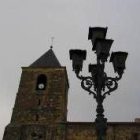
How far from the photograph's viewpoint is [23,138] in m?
25.2

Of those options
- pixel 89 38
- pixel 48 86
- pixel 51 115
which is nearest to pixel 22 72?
pixel 48 86

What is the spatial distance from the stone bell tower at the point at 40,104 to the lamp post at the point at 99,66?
17.5 metres

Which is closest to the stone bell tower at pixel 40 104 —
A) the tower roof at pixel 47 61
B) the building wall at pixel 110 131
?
the tower roof at pixel 47 61

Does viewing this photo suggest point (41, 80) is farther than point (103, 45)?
Yes

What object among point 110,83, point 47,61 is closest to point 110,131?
point 47,61

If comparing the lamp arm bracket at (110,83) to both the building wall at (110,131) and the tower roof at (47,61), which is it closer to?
the building wall at (110,131)

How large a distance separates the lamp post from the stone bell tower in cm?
1751

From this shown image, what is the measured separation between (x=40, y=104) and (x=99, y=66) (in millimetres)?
19469

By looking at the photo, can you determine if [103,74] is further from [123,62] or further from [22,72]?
[22,72]

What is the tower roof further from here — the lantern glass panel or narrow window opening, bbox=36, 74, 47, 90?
the lantern glass panel

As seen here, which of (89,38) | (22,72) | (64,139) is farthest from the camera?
(22,72)

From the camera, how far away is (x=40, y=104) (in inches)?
1066

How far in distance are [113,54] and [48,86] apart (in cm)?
1988

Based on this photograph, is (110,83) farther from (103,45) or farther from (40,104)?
(40,104)
